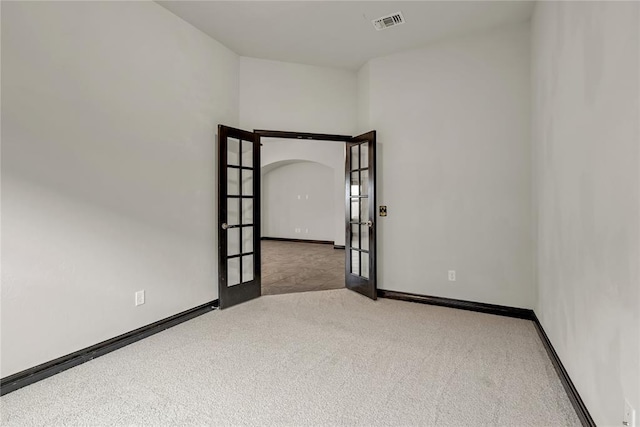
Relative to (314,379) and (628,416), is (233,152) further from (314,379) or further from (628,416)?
(628,416)

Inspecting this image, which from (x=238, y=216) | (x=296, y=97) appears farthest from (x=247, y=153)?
(x=296, y=97)

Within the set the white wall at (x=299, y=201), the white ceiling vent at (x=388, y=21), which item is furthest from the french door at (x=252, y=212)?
the white wall at (x=299, y=201)

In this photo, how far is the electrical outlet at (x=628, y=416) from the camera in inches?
50.2

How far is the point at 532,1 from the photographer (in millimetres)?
3051

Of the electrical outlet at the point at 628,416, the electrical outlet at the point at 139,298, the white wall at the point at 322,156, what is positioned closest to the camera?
the electrical outlet at the point at 628,416

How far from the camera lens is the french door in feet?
12.3

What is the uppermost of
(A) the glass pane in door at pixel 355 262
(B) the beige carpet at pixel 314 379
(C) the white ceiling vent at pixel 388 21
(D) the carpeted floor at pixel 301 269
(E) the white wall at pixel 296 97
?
(C) the white ceiling vent at pixel 388 21

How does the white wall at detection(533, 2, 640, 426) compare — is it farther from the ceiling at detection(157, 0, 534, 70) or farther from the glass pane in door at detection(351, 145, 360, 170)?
the glass pane in door at detection(351, 145, 360, 170)

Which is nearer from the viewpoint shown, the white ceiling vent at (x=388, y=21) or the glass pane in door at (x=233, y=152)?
the white ceiling vent at (x=388, y=21)

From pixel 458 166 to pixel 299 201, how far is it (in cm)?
730

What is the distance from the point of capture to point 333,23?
3443mm

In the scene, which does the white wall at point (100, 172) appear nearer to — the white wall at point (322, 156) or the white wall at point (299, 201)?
the white wall at point (322, 156)

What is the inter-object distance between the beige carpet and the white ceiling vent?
298 centimetres

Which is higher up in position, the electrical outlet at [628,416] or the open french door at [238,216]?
the open french door at [238,216]
